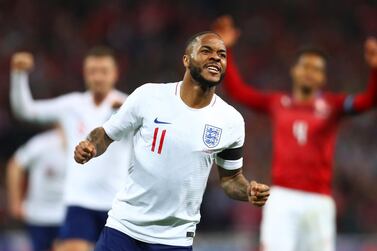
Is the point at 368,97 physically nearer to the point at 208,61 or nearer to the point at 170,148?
the point at 208,61

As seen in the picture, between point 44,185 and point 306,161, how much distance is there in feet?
11.1

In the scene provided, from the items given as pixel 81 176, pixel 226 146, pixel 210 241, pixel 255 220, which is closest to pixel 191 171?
pixel 226 146

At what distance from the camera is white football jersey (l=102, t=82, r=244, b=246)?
17.0 feet

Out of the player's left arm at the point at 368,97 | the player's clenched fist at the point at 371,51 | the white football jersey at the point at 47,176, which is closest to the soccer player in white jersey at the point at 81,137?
the white football jersey at the point at 47,176

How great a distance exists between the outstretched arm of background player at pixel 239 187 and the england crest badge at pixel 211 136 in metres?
0.32

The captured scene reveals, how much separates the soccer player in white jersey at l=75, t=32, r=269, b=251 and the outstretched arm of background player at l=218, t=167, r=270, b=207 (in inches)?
1.4

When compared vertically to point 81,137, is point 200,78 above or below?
above

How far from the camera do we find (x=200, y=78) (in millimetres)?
5203

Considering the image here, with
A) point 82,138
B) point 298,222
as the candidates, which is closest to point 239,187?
point 82,138

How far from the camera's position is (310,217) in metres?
8.10

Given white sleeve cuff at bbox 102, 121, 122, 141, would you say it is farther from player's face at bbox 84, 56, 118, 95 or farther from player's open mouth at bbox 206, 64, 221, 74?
player's face at bbox 84, 56, 118, 95

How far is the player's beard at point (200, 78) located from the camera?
5172 mm

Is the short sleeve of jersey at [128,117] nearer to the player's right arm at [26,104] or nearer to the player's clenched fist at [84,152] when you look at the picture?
the player's clenched fist at [84,152]

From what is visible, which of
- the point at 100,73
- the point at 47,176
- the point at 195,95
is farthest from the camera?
the point at 47,176
